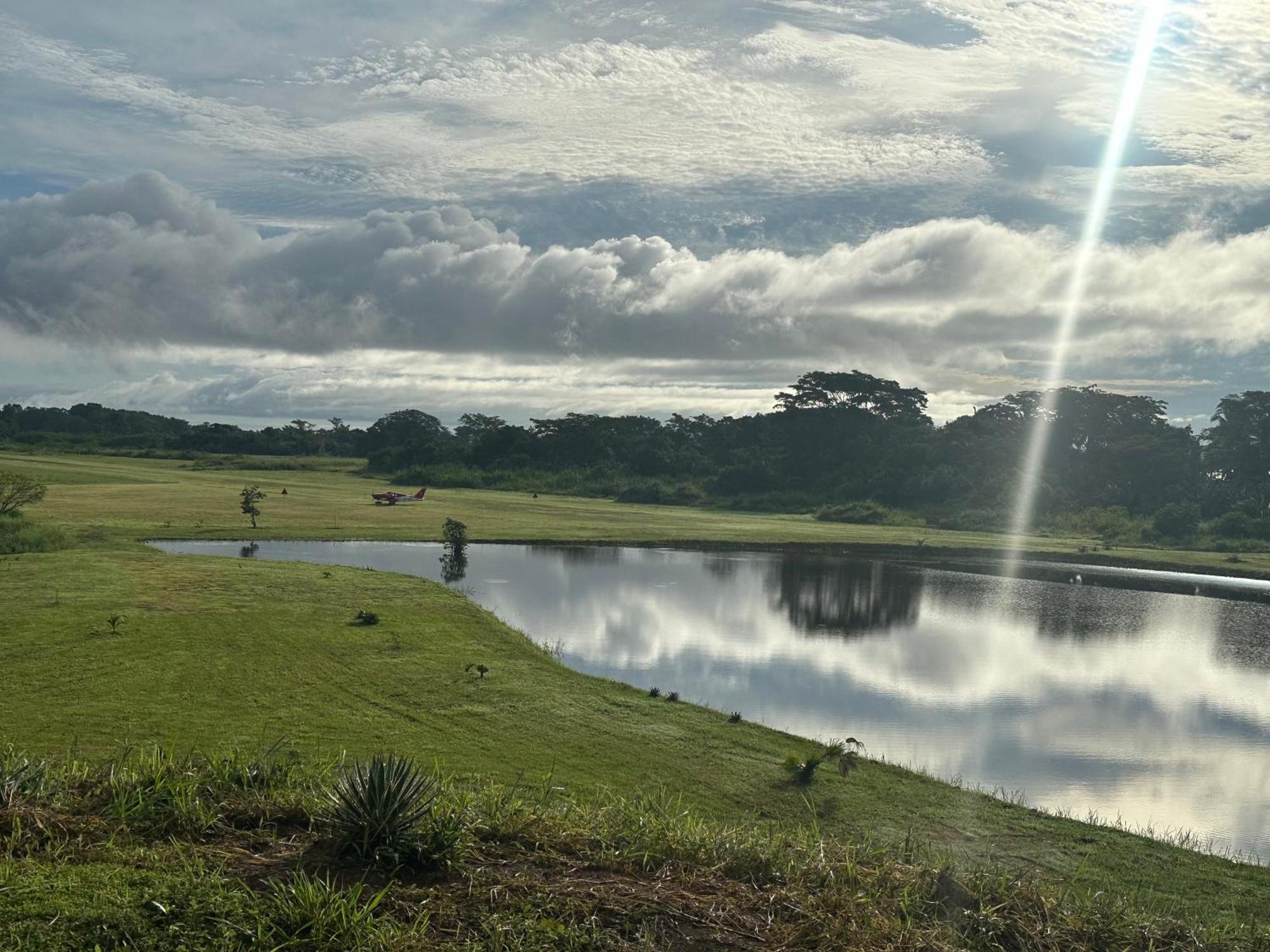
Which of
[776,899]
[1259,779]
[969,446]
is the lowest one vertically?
[1259,779]

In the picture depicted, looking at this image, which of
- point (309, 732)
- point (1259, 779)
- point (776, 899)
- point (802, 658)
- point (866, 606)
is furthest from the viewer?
point (866, 606)

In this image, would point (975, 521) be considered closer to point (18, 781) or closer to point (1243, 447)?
point (1243, 447)

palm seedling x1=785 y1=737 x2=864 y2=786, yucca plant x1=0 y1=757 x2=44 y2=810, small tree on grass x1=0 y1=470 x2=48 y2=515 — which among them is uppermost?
small tree on grass x1=0 y1=470 x2=48 y2=515

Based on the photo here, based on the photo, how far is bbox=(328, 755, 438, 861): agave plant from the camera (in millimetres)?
7789

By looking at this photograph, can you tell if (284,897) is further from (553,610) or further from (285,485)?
(285,485)

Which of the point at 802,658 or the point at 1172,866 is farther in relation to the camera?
the point at 802,658

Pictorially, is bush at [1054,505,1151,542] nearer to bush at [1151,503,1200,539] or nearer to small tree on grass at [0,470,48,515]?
bush at [1151,503,1200,539]

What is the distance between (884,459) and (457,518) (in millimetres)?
58173

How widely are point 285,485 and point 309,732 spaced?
78.4m

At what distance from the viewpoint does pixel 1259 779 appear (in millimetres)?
18984

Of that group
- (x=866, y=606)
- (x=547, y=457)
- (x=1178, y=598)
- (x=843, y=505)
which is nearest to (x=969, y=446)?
(x=843, y=505)

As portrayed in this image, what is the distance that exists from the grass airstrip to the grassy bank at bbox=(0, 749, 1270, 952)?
0.05 metres

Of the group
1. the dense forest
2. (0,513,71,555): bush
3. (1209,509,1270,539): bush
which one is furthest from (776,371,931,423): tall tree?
(0,513,71,555): bush

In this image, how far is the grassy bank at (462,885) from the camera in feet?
21.6
